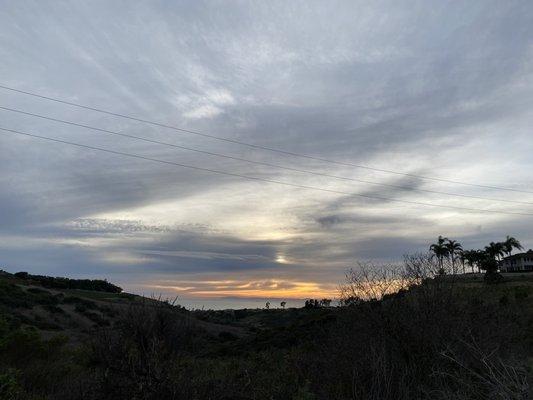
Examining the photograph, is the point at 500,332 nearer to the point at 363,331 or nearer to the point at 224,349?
the point at 363,331

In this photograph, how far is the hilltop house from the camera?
130750 mm

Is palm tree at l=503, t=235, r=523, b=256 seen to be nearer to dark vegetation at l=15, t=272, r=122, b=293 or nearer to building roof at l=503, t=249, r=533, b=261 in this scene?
building roof at l=503, t=249, r=533, b=261

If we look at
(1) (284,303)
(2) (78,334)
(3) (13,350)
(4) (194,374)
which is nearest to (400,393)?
(4) (194,374)

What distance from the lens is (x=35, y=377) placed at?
13.5m

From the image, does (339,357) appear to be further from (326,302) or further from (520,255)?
(520,255)

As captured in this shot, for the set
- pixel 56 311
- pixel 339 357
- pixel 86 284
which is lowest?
pixel 339 357

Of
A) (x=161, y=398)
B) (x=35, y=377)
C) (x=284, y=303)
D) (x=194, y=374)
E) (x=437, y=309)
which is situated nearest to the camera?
(x=161, y=398)

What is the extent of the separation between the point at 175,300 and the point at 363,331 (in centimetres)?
773

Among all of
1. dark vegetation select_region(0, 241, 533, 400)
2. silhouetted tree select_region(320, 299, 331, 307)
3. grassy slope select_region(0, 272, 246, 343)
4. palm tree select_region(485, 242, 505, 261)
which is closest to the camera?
dark vegetation select_region(0, 241, 533, 400)

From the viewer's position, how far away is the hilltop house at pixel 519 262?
130750 mm

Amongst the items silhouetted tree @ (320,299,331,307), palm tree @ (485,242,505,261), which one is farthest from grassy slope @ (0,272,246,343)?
palm tree @ (485,242,505,261)

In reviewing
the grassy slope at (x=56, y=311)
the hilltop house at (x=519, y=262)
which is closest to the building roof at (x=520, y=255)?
the hilltop house at (x=519, y=262)

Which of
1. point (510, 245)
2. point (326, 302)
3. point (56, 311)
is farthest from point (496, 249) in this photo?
point (56, 311)

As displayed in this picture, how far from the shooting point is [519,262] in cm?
13388
